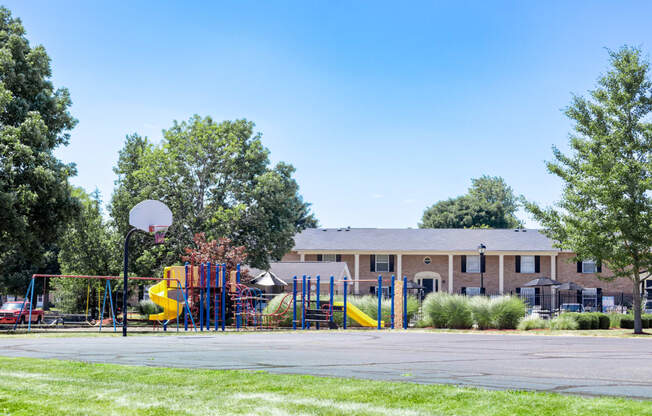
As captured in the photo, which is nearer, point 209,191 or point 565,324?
point 565,324

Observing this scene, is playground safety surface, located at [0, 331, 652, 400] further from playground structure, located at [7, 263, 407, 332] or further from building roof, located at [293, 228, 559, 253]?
building roof, located at [293, 228, 559, 253]

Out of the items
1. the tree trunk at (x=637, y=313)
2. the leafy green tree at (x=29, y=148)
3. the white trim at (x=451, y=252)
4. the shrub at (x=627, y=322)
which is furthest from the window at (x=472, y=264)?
the leafy green tree at (x=29, y=148)

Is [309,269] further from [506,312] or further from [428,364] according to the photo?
[428,364]

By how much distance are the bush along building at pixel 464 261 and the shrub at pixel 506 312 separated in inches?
881

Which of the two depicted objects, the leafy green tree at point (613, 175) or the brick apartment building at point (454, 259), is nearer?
the leafy green tree at point (613, 175)

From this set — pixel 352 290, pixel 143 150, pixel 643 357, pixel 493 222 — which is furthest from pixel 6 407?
pixel 493 222

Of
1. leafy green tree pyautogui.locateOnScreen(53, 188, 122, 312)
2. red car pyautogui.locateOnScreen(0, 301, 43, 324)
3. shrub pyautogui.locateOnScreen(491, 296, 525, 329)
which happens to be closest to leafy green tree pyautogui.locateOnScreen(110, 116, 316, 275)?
leafy green tree pyautogui.locateOnScreen(53, 188, 122, 312)

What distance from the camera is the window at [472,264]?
177 feet

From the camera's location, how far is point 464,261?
54.1 meters

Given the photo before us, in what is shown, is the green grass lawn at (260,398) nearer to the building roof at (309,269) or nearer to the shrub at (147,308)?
the shrub at (147,308)

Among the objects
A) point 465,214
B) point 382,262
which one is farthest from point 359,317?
point 465,214

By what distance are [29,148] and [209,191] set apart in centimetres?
1668

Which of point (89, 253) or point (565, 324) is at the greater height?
point (89, 253)

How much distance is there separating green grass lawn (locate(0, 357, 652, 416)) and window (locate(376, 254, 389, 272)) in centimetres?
4743
